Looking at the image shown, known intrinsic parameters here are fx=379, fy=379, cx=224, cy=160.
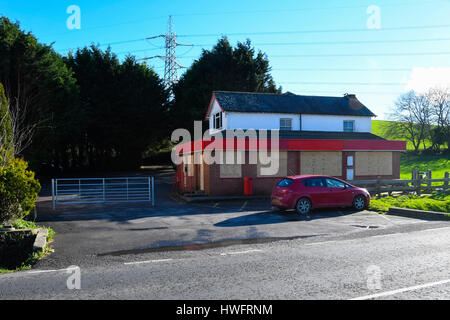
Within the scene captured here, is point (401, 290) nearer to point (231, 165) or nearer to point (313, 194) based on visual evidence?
point (313, 194)

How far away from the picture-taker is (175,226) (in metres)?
12.6

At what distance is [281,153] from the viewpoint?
22438mm

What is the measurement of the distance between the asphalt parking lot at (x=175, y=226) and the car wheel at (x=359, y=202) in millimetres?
384

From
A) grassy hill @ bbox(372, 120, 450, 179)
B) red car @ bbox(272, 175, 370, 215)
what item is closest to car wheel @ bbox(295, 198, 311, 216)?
red car @ bbox(272, 175, 370, 215)

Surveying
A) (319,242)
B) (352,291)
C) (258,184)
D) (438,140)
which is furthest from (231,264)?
(438,140)

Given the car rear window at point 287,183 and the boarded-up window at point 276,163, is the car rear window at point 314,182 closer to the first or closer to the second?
the car rear window at point 287,183

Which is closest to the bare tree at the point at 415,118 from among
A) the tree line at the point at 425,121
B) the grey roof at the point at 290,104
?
the tree line at the point at 425,121

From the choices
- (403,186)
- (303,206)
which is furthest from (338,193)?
(403,186)

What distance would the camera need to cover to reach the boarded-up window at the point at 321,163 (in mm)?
22980

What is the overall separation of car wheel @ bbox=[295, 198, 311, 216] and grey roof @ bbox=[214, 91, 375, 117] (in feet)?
42.6

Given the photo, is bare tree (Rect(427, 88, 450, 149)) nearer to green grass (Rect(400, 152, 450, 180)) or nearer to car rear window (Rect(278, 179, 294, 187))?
green grass (Rect(400, 152, 450, 180))

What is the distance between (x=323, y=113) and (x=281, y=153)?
27.2 feet

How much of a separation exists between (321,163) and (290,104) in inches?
298

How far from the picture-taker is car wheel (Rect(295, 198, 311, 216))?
15055 millimetres
